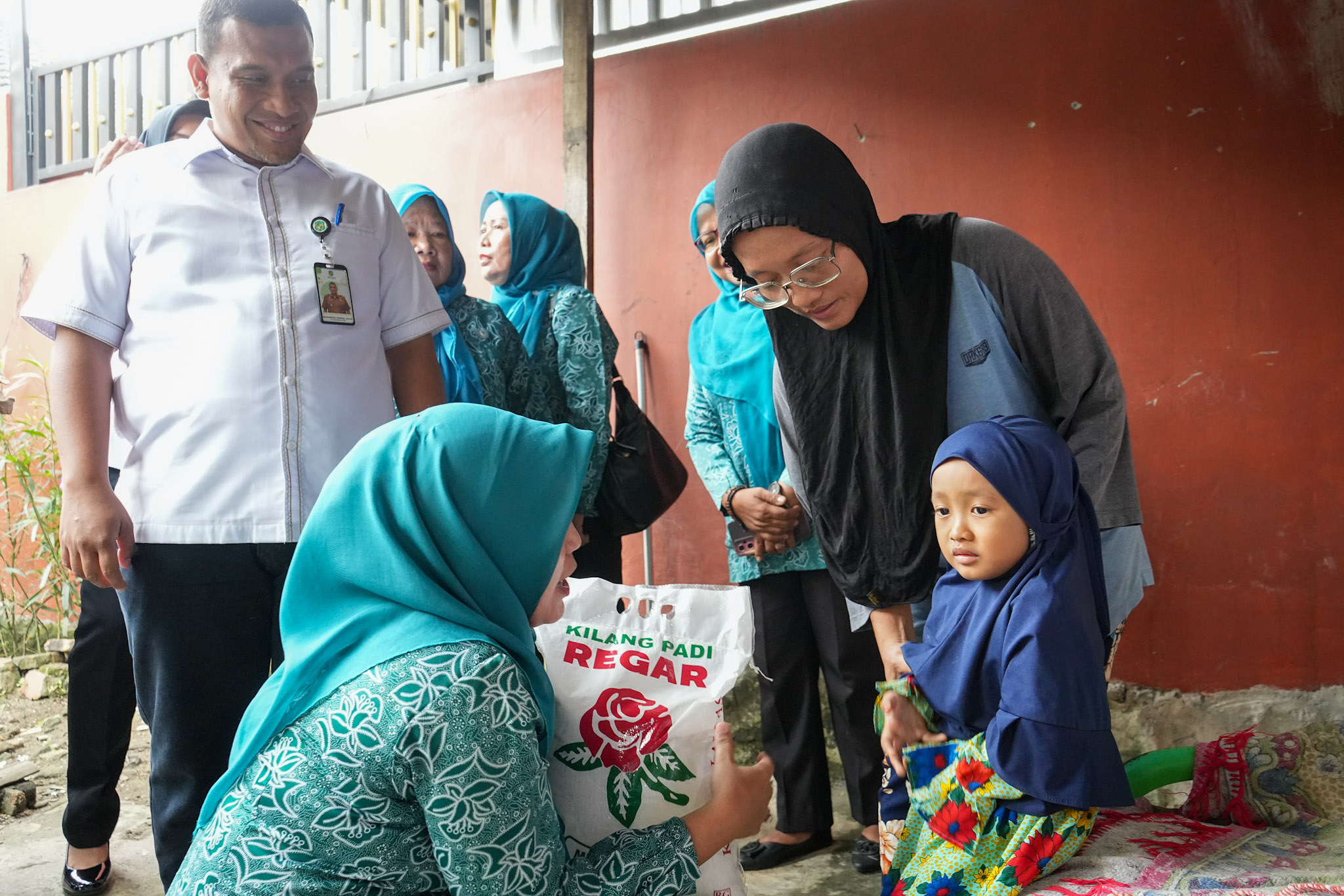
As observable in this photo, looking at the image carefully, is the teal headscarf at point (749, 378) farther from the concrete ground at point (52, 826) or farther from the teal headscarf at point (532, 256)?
the concrete ground at point (52, 826)

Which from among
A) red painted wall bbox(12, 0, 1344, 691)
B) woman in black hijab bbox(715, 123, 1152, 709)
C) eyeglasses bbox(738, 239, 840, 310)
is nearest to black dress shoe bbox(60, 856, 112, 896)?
woman in black hijab bbox(715, 123, 1152, 709)

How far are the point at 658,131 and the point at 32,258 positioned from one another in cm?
402

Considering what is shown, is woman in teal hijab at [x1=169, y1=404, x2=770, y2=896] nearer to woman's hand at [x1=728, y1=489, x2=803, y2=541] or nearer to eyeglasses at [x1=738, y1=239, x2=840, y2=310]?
eyeglasses at [x1=738, y1=239, x2=840, y2=310]

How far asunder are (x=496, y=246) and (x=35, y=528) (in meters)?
3.49

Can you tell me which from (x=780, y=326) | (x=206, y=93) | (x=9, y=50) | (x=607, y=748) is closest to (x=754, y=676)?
(x=780, y=326)

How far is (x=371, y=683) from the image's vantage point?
3.53 feet

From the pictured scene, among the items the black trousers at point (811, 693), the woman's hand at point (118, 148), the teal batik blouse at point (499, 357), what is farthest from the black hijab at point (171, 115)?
the black trousers at point (811, 693)

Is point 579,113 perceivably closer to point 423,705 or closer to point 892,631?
point 892,631

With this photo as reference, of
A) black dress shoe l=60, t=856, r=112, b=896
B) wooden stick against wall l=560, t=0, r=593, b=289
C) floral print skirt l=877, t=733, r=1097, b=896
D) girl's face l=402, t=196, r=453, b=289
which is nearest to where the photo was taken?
floral print skirt l=877, t=733, r=1097, b=896

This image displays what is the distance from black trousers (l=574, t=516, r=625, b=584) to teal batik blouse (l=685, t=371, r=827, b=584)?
299 millimetres

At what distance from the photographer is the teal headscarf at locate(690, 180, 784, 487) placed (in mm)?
2650

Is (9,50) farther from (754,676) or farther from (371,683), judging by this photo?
(371,683)

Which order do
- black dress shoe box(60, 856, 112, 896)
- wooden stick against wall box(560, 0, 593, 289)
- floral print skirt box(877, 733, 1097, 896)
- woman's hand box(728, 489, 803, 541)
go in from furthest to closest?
1. wooden stick against wall box(560, 0, 593, 289)
2. woman's hand box(728, 489, 803, 541)
3. black dress shoe box(60, 856, 112, 896)
4. floral print skirt box(877, 733, 1097, 896)

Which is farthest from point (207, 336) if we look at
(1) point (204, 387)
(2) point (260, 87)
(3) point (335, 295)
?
(2) point (260, 87)
